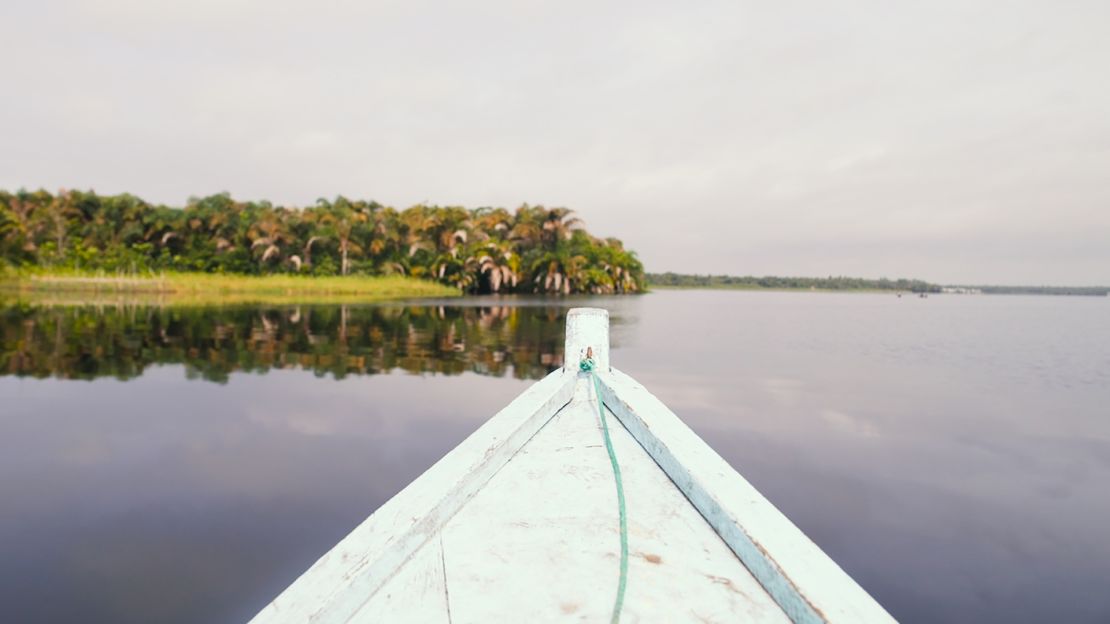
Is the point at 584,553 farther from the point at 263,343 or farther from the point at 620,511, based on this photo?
the point at 263,343

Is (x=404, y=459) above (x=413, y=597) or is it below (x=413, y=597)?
below

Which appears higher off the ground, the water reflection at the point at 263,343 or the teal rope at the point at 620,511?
the teal rope at the point at 620,511

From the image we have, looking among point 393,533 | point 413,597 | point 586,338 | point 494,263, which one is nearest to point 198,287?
point 494,263

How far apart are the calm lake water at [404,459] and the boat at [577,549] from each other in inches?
76.8

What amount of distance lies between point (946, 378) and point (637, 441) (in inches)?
482

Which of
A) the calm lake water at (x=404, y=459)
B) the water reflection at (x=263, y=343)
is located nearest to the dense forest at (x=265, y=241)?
the water reflection at (x=263, y=343)

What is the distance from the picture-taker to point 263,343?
1422cm

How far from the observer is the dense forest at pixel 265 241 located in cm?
4553

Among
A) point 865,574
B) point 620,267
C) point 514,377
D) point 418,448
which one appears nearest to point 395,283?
point 620,267

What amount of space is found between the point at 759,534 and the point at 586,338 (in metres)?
2.15

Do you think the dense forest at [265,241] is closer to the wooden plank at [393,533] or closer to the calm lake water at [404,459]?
the calm lake water at [404,459]

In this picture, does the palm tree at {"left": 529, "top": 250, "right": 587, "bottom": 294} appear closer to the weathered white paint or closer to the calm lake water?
the calm lake water

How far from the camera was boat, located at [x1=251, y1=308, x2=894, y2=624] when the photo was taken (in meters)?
1.60

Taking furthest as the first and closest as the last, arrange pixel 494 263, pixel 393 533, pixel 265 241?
pixel 494 263
pixel 265 241
pixel 393 533
